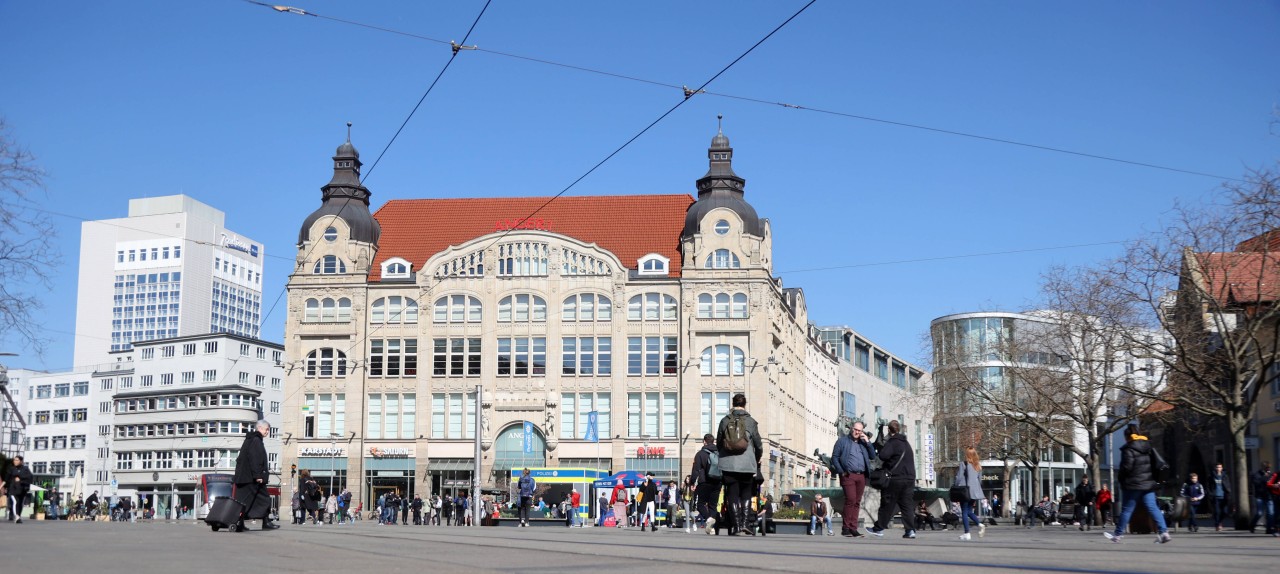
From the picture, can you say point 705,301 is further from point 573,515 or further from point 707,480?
point 707,480

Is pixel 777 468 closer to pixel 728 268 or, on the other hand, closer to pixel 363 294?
pixel 728 268

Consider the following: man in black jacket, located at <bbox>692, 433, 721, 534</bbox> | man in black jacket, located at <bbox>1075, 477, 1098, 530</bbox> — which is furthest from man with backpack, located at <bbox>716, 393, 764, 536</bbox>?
man in black jacket, located at <bbox>1075, 477, 1098, 530</bbox>

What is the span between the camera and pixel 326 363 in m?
80.2

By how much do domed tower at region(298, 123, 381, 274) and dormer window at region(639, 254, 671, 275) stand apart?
51.8ft

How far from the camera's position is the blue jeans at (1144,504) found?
734 inches

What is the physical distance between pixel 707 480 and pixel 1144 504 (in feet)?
21.5

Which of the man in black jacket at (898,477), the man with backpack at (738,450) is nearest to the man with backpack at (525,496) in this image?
the man in black jacket at (898,477)

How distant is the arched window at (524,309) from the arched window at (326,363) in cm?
960

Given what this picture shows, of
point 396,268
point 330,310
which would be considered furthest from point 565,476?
point 330,310

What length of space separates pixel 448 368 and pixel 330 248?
968 centimetres

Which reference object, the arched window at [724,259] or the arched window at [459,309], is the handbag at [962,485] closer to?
the arched window at [724,259]

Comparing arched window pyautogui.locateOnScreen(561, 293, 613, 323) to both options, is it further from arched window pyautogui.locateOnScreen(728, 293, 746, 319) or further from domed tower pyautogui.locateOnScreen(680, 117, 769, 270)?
arched window pyautogui.locateOnScreen(728, 293, 746, 319)

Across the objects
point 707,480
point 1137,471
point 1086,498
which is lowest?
point 1086,498

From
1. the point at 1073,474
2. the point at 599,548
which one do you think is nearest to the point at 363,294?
the point at 599,548
